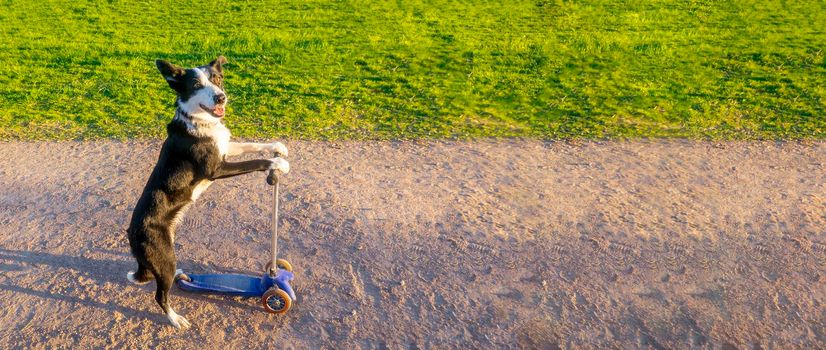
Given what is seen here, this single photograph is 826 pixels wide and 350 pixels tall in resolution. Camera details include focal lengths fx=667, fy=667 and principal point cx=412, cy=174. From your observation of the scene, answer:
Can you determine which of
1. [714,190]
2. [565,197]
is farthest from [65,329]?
[714,190]

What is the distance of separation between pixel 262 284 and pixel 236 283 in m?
0.27

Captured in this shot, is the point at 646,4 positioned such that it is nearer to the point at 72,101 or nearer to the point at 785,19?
the point at 785,19

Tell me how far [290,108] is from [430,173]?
3123mm

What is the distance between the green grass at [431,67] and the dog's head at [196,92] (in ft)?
13.3

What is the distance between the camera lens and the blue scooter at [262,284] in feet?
18.1

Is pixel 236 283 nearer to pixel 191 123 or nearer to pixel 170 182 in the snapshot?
pixel 170 182

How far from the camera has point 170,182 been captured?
522cm

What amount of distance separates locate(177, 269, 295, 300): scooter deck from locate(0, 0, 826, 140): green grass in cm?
369

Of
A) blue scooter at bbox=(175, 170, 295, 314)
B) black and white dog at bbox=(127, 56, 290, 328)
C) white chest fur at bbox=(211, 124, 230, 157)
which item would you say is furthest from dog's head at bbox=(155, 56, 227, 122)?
blue scooter at bbox=(175, 170, 295, 314)

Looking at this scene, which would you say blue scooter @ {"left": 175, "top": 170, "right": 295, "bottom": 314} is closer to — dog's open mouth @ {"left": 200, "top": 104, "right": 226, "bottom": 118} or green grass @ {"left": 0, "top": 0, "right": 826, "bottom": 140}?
dog's open mouth @ {"left": 200, "top": 104, "right": 226, "bottom": 118}

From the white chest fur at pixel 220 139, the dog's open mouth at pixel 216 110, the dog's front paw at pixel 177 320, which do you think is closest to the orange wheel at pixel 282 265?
the dog's front paw at pixel 177 320

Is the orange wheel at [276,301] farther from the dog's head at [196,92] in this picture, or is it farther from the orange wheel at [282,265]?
the dog's head at [196,92]

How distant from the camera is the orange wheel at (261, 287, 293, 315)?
18.0 feet

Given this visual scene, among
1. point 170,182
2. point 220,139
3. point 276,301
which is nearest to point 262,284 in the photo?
point 276,301
